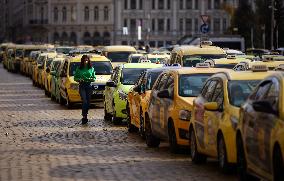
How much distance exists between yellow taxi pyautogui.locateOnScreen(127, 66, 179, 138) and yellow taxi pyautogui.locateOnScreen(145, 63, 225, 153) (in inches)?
24.9

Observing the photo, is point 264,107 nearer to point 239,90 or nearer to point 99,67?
point 239,90

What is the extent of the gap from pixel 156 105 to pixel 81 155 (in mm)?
1813

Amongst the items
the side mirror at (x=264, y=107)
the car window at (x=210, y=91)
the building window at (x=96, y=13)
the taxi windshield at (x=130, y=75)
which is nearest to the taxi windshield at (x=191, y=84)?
the car window at (x=210, y=91)

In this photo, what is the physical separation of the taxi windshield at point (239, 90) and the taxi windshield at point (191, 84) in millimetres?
2830

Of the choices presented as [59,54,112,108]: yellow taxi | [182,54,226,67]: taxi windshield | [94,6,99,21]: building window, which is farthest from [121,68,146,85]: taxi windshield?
[94,6,99,21]: building window

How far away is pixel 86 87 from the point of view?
26.8 m

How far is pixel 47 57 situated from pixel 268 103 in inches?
1526

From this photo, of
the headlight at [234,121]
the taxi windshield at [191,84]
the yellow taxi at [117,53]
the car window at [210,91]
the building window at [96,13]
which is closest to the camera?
the headlight at [234,121]

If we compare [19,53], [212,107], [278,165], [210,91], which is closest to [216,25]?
[19,53]

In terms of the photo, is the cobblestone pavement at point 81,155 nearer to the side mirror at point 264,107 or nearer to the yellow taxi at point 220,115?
the yellow taxi at point 220,115

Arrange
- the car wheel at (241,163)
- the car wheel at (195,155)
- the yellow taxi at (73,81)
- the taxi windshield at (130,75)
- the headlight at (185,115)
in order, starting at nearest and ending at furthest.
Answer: the car wheel at (241,163), the car wheel at (195,155), the headlight at (185,115), the taxi windshield at (130,75), the yellow taxi at (73,81)

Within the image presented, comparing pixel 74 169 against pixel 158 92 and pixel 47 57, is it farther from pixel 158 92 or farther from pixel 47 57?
pixel 47 57

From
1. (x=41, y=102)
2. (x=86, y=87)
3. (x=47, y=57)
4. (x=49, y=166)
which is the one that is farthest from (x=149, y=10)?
(x=49, y=166)

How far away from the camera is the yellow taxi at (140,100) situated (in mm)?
20984
